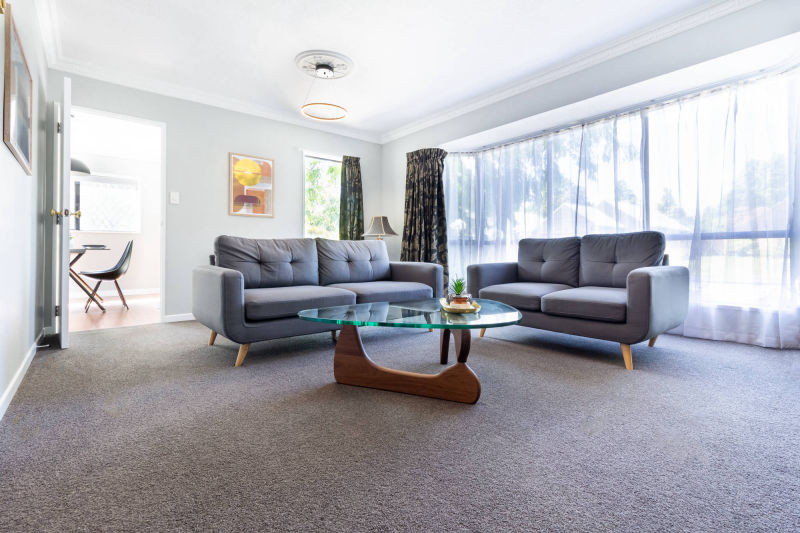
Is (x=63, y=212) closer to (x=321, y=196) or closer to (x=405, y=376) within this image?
(x=405, y=376)

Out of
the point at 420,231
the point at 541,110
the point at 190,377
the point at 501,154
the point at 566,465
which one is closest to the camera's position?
the point at 566,465

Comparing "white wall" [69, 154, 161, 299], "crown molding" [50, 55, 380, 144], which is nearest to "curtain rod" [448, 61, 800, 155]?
"crown molding" [50, 55, 380, 144]

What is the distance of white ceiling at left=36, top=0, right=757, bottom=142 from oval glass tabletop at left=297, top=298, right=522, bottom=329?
2.09 m

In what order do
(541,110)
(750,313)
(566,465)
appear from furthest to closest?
(541,110) → (750,313) → (566,465)

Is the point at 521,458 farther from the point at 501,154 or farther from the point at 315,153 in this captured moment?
the point at 315,153

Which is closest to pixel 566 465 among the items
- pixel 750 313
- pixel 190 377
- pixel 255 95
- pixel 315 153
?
pixel 190 377

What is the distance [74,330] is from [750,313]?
18.1 feet

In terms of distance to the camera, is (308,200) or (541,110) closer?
(541,110)

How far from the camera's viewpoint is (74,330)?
3.46 meters

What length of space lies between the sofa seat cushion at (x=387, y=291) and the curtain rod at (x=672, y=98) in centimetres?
223

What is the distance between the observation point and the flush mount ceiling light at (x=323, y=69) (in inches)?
131

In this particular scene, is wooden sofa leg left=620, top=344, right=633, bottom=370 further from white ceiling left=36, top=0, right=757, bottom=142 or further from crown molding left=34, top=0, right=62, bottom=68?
crown molding left=34, top=0, right=62, bottom=68

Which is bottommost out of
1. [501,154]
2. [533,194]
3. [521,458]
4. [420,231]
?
[521,458]

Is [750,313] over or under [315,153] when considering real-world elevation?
under
